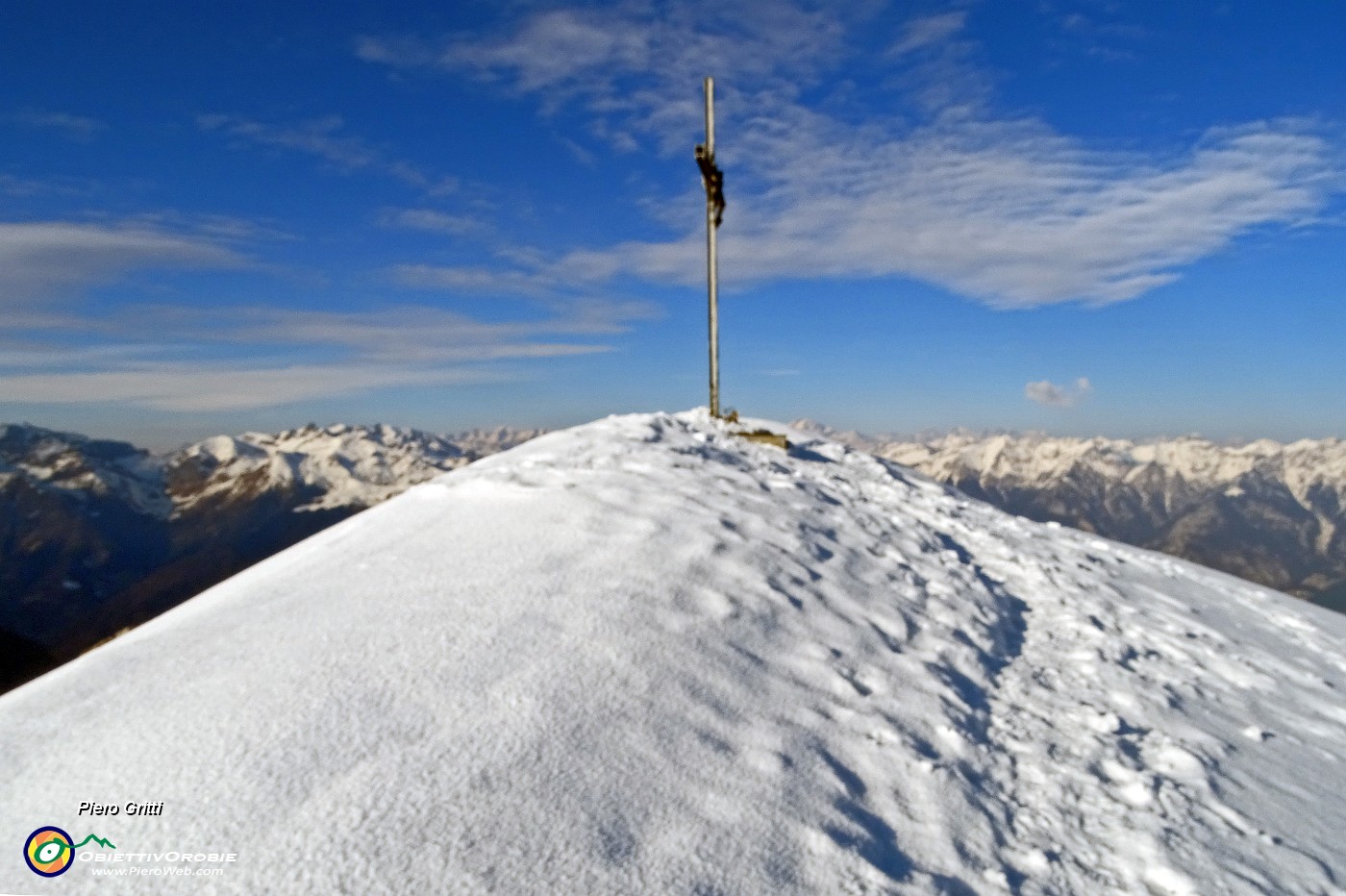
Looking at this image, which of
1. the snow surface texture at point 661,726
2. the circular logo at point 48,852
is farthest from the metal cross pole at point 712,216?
the circular logo at point 48,852

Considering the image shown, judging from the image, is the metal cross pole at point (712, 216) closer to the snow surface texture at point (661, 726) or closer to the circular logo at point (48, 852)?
the snow surface texture at point (661, 726)

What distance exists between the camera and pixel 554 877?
10.4 ft

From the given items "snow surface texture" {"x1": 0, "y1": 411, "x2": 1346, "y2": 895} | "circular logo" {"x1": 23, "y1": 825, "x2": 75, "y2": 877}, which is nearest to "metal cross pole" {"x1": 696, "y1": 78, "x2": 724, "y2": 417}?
"snow surface texture" {"x1": 0, "y1": 411, "x2": 1346, "y2": 895}

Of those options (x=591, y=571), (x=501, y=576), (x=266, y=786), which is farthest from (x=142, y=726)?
(x=591, y=571)

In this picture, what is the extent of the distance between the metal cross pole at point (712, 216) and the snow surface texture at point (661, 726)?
6831 mm

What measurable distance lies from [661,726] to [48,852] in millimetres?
3081

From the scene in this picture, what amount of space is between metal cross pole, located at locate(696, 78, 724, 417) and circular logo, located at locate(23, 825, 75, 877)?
1246 centimetres

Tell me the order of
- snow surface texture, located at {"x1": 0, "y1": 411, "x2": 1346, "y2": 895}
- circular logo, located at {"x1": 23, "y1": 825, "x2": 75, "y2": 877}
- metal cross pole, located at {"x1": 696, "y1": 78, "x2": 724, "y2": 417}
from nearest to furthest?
circular logo, located at {"x1": 23, "y1": 825, "x2": 75, "y2": 877} → snow surface texture, located at {"x1": 0, "y1": 411, "x2": 1346, "y2": 895} → metal cross pole, located at {"x1": 696, "y1": 78, "x2": 724, "y2": 417}

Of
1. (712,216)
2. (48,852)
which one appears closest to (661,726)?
(48,852)

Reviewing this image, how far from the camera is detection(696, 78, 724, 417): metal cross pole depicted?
14516 mm

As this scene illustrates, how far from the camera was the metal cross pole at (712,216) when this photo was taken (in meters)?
14.5

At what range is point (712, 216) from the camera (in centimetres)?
1469

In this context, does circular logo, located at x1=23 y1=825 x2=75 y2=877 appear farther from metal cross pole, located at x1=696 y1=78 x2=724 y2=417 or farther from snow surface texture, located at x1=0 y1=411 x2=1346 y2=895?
metal cross pole, located at x1=696 y1=78 x2=724 y2=417

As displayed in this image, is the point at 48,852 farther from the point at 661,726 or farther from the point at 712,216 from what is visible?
the point at 712,216
